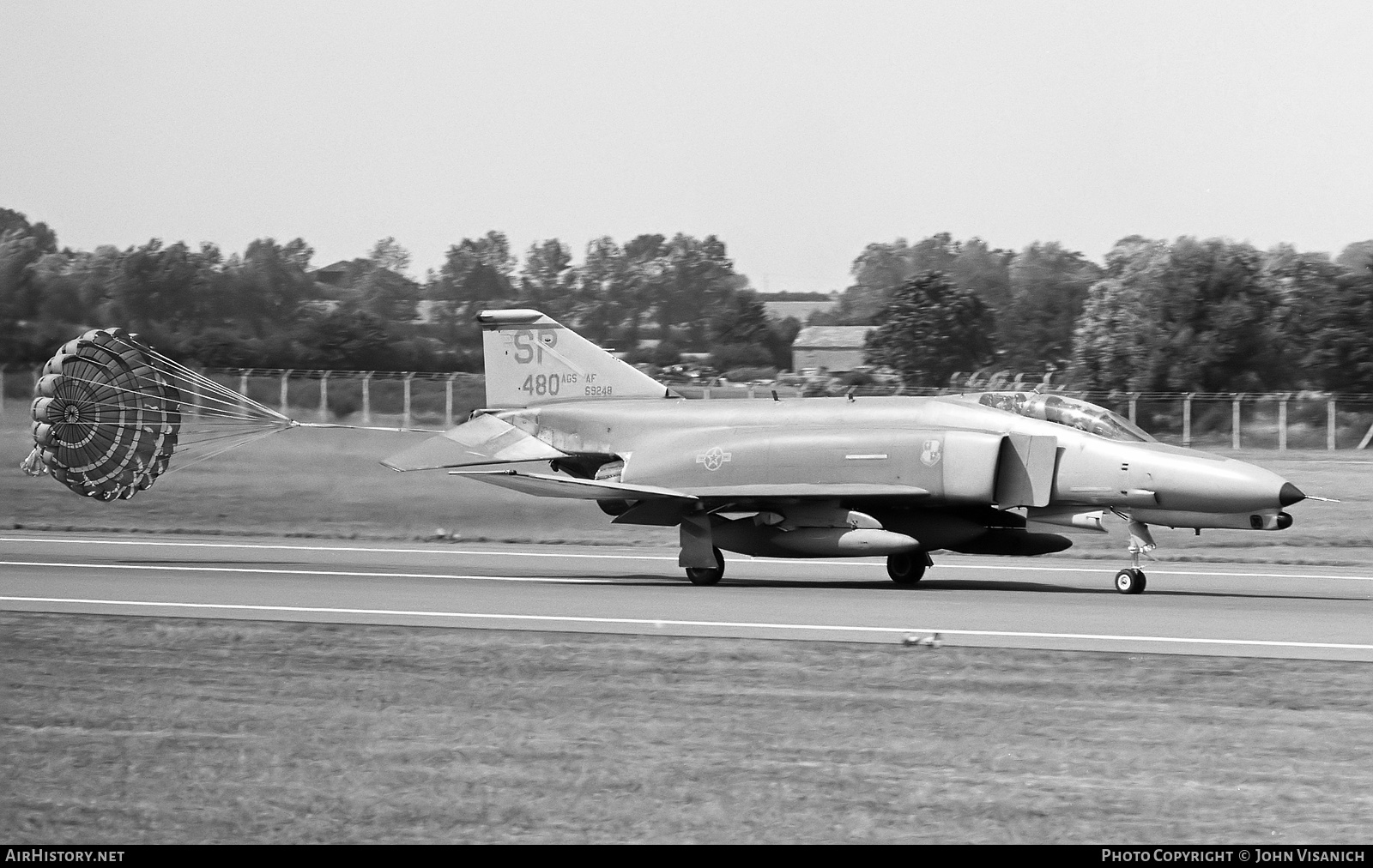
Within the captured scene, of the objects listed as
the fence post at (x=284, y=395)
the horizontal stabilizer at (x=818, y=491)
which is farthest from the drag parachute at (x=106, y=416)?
the fence post at (x=284, y=395)

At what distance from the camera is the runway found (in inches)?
510

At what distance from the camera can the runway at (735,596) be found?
12945 mm

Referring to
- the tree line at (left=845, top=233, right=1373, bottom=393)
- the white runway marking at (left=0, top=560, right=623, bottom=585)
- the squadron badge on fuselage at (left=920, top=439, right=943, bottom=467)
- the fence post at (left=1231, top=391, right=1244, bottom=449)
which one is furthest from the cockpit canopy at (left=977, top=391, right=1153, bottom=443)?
the tree line at (left=845, top=233, right=1373, bottom=393)

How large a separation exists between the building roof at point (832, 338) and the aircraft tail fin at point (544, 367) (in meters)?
40.8

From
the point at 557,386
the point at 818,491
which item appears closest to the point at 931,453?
the point at 818,491

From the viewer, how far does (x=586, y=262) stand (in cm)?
6919

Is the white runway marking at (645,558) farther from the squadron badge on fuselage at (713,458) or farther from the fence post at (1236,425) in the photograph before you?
the fence post at (1236,425)

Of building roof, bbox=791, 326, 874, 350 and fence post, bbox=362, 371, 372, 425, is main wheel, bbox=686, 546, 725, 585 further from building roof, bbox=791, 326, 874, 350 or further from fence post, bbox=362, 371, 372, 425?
building roof, bbox=791, 326, 874, 350

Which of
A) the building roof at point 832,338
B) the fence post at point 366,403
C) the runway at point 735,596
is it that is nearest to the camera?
the runway at point 735,596

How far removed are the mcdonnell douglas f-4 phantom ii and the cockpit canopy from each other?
0.02 m

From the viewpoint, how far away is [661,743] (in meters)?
8.49

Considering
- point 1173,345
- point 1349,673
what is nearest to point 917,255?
point 1173,345
